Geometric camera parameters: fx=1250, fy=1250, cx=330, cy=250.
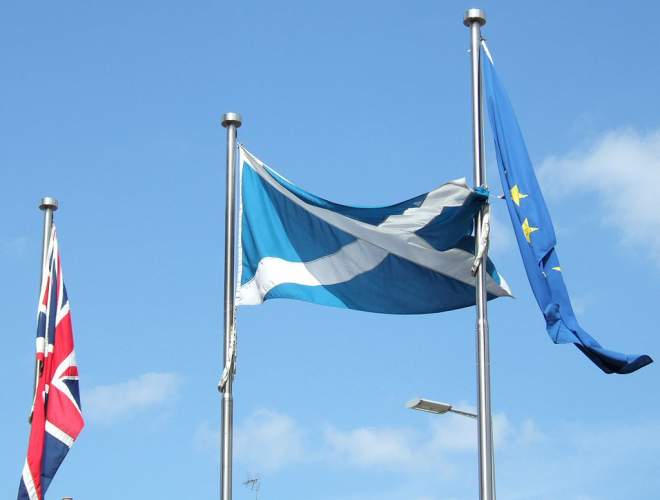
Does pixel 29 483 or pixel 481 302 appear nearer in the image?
pixel 481 302

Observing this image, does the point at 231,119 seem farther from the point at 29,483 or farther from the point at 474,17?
the point at 29,483

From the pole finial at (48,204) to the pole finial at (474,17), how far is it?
8.12m

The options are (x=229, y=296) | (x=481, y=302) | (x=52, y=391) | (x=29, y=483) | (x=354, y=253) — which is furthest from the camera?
(x=52, y=391)

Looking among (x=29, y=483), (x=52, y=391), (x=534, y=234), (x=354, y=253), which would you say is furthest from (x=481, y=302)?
(x=29, y=483)

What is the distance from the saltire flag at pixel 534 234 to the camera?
1589 centimetres

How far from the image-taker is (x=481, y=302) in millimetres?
16438

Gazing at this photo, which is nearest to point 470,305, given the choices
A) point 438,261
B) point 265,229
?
point 438,261

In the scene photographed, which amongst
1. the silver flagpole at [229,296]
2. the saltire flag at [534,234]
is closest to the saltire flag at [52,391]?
the silver flagpole at [229,296]

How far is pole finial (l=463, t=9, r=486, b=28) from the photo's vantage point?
1802 cm

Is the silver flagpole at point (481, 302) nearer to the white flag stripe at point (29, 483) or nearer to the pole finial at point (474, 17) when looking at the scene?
the pole finial at point (474, 17)

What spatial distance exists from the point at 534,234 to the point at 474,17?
3.41 meters

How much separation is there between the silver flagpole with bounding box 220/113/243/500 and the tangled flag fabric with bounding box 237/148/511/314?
0.67ft

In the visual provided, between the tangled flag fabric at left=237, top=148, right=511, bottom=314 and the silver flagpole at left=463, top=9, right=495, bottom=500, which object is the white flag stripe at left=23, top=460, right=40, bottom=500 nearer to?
the tangled flag fabric at left=237, top=148, right=511, bottom=314

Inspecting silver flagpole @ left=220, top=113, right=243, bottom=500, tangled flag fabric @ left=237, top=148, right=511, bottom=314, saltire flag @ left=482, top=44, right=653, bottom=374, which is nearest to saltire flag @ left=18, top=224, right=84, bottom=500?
silver flagpole @ left=220, top=113, right=243, bottom=500
